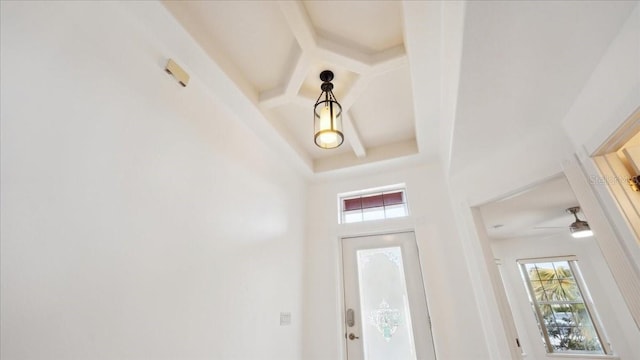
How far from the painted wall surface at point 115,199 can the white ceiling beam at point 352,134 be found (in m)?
1.19

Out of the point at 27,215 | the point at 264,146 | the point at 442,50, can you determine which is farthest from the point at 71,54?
the point at 442,50

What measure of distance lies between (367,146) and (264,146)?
132 cm

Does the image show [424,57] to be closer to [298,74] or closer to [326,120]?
[326,120]

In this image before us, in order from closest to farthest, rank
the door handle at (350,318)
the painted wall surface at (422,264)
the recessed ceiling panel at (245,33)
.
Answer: the recessed ceiling panel at (245,33) < the painted wall surface at (422,264) < the door handle at (350,318)

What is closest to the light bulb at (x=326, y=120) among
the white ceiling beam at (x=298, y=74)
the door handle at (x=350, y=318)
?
the white ceiling beam at (x=298, y=74)

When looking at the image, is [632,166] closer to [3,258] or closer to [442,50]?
[442,50]

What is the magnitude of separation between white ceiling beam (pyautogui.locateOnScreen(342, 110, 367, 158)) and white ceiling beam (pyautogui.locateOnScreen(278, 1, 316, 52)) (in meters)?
0.82

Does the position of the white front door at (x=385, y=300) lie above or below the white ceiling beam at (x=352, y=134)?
below

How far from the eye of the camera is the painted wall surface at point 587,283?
389 centimetres

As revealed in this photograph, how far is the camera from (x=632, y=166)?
4.26 ft

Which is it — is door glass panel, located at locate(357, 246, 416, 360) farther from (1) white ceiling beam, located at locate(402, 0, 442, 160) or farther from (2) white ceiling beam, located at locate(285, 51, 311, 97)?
(2) white ceiling beam, located at locate(285, 51, 311, 97)

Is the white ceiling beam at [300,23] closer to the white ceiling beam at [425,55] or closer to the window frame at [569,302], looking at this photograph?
the white ceiling beam at [425,55]

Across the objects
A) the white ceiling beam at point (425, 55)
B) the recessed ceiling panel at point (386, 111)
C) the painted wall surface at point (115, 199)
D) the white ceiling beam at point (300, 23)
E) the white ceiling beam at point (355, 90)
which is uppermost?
the recessed ceiling panel at point (386, 111)

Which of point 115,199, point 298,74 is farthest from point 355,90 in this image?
point 115,199
